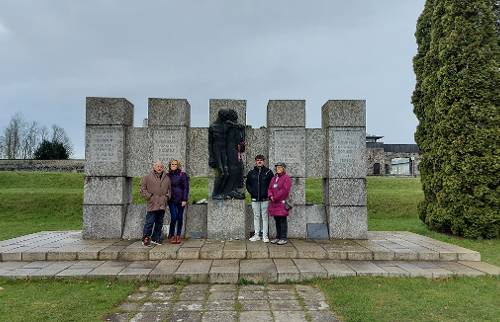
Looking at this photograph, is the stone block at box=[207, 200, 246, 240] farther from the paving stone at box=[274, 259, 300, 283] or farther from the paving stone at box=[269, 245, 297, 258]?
the paving stone at box=[274, 259, 300, 283]

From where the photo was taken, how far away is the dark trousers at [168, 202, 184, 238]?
8.19 meters

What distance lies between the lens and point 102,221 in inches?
350

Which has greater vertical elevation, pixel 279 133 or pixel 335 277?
pixel 279 133

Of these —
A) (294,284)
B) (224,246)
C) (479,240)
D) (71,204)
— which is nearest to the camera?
(294,284)

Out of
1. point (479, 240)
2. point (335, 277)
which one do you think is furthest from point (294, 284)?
point (479, 240)

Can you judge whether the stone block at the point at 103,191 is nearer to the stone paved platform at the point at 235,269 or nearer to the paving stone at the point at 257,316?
the stone paved platform at the point at 235,269

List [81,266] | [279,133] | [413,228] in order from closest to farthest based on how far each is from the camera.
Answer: [81,266] < [279,133] < [413,228]

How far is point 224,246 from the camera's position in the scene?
7.71 metres

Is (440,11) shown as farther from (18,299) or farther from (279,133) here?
(18,299)

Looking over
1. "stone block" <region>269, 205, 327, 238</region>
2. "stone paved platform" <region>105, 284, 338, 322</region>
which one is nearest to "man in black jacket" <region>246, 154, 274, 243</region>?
"stone block" <region>269, 205, 327, 238</region>

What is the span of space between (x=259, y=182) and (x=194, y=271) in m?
2.60

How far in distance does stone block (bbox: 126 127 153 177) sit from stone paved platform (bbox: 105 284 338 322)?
394cm

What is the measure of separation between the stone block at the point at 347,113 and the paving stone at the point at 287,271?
373 cm

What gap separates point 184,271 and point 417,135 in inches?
354
